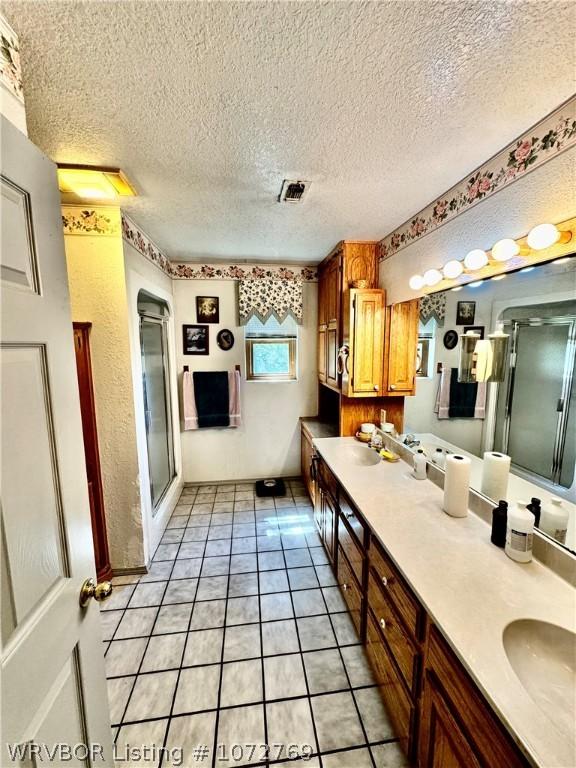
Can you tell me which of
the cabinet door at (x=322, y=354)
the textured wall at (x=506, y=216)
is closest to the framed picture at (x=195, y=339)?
the cabinet door at (x=322, y=354)

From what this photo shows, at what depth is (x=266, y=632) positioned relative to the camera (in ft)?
5.90

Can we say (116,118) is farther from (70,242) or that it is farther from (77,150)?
(70,242)

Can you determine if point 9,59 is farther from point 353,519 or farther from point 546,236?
point 353,519

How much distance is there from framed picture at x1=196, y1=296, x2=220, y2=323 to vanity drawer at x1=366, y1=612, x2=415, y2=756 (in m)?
2.94

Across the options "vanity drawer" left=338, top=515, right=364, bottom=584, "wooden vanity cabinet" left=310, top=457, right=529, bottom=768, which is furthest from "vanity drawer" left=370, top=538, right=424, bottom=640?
"vanity drawer" left=338, top=515, right=364, bottom=584

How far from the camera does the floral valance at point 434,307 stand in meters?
1.88

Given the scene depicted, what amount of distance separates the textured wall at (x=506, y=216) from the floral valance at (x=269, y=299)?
1.46 meters

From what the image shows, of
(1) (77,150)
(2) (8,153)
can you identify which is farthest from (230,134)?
(2) (8,153)

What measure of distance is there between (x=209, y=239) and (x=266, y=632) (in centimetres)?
281

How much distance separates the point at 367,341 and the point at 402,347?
27 centimetres

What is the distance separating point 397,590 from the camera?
4.03 feet

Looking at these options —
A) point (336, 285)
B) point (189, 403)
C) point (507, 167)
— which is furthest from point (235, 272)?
point (507, 167)

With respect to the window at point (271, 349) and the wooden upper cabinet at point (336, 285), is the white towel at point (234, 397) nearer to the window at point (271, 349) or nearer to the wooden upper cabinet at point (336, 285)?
the window at point (271, 349)

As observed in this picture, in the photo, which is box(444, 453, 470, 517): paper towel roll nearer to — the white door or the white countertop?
the white countertop
